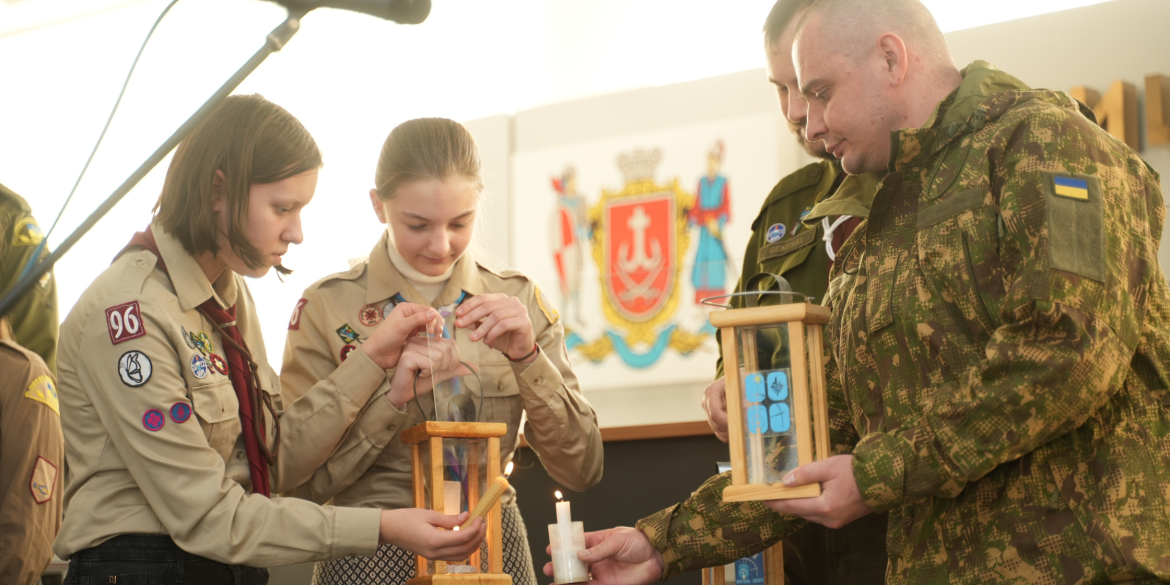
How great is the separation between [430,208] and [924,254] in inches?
36.9

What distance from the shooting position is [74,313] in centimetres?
159

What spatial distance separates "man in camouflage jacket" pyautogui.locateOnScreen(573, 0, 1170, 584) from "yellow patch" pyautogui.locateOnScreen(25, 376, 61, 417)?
5.28 feet

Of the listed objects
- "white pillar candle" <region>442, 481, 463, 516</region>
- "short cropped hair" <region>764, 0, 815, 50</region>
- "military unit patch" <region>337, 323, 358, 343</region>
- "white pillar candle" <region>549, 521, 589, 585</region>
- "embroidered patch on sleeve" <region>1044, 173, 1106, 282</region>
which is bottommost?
"white pillar candle" <region>549, 521, 589, 585</region>

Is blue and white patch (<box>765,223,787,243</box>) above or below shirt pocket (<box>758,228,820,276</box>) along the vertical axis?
above

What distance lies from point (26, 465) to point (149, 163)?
3.89ft

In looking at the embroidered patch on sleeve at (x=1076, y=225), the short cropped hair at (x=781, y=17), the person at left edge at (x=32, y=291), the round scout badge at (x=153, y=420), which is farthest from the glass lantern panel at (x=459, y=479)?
the person at left edge at (x=32, y=291)

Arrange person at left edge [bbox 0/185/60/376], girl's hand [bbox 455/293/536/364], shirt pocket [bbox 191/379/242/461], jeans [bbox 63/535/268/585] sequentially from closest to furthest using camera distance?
1. jeans [bbox 63/535/268/585]
2. shirt pocket [bbox 191/379/242/461]
3. girl's hand [bbox 455/293/536/364]
4. person at left edge [bbox 0/185/60/376]

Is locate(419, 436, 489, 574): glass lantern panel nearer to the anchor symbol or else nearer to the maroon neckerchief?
the maroon neckerchief

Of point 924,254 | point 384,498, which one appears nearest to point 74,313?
point 384,498

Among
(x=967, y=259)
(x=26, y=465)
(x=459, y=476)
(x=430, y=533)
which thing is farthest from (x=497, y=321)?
(x=26, y=465)

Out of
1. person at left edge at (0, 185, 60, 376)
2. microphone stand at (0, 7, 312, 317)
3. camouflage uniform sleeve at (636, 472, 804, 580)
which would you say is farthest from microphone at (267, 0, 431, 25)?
person at left edge at (0, 185, 60, 376)

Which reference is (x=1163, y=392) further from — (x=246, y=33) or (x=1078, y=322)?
(x=246, y=33)

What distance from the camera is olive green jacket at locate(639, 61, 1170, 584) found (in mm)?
1181

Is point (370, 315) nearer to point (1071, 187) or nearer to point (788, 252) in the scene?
point (788, 252)
